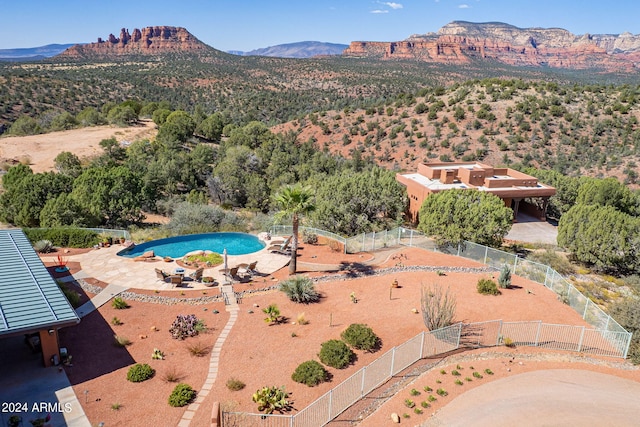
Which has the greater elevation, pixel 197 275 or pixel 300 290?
pixel 300 290

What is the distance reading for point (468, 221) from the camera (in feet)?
86.9

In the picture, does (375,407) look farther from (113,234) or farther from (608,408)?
(113,234)

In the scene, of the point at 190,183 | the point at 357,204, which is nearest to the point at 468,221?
the point at 357,204

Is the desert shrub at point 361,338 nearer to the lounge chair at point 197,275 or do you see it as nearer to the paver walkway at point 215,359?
the paver walkway at point 215,359

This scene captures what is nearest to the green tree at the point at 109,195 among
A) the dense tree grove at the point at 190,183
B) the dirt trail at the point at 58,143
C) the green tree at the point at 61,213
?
the dense tree grove at the point at 190,183

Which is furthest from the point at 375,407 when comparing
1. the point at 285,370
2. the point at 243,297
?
the point at 243,297

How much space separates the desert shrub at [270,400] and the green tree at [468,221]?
55.0ft

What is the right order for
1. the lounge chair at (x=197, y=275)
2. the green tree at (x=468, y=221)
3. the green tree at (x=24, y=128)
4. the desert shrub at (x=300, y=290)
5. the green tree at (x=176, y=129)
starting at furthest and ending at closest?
the green tree at (x=24, y=128) < the green tree at (x=176, y=129) < the green tree at (x=468, y=221) < the lounge chair at (x=197, y=275) < the desert shrub at (x=300, y=290)

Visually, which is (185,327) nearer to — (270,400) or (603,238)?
(270,400)

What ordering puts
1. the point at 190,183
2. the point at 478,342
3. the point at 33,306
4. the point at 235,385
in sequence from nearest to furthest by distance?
the point at 235,385 < the point at 33,306 < the point at 478,342 < the point at 190,183

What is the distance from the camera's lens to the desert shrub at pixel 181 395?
1320 centimetres

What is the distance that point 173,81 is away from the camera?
108 m

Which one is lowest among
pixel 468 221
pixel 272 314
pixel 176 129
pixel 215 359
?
pixel 215 359

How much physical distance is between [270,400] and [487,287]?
42.4ft
